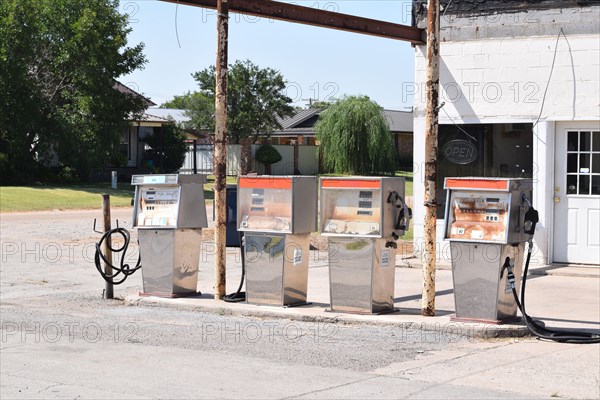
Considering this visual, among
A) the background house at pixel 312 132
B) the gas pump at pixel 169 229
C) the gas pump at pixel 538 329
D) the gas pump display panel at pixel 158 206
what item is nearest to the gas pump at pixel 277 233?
the gas pump at pixel 169 229

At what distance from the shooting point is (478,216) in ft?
34.6

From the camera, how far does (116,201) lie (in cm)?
3469

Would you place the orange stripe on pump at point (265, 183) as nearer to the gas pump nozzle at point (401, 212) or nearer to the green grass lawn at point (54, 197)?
the gas pump nozzle at point (401, 212)

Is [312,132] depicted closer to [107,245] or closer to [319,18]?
[319,18]

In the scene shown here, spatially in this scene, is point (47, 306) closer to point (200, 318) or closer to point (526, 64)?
point (200, 318)

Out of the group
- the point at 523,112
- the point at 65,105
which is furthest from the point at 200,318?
the point at 65,105

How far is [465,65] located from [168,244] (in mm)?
6536

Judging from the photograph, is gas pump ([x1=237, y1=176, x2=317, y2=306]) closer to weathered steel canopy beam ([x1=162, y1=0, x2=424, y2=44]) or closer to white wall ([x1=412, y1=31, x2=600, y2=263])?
weathered steel canopy beam ([x1=162, y1=0, x2=424, y2=44])

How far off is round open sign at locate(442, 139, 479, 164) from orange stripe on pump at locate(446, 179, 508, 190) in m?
5.58

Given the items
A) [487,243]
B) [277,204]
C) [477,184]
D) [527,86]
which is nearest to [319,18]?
[527,86]

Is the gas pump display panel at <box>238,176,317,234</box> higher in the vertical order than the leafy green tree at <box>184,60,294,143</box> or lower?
lower

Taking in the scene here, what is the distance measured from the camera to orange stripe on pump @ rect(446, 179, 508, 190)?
10.2 metres

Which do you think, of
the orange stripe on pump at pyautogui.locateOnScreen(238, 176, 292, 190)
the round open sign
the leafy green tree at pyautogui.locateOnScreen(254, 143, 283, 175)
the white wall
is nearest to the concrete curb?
the orange stripe on pump at pyautogui.locateOnScreen(238, 176, 292, 190)

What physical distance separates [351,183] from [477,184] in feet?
5.19
